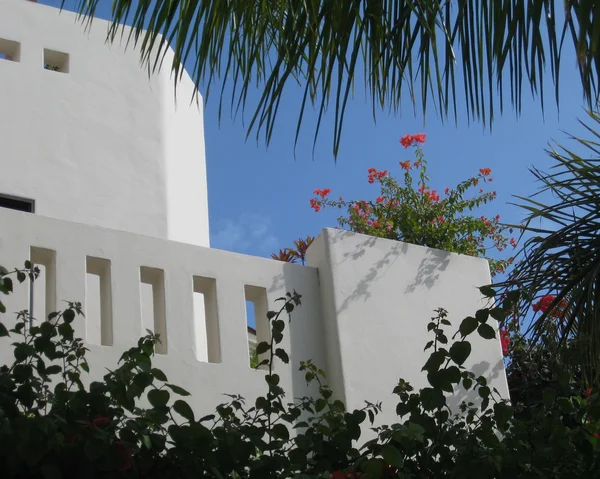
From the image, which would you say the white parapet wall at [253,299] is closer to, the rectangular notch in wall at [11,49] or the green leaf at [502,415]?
the green leaf at [502,415]

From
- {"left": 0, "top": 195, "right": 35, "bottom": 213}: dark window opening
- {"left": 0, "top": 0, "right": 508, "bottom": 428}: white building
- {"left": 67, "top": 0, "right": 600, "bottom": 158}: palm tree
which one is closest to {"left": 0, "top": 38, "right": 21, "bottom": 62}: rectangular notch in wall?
{"left": 0, "top": 0, "right": 508, "bottom": 428}: white building

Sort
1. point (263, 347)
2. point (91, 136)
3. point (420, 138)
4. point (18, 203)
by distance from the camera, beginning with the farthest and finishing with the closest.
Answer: point (420, 138) → point (91, 136) → point (18, 203) → point (263, 347)

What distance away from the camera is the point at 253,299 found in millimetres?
4523

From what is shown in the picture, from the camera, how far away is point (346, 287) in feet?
15.2

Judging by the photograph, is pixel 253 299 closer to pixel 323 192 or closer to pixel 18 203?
pixel 18 203

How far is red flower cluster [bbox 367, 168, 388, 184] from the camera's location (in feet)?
26.2

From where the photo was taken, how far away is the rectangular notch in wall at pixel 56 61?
7.07m

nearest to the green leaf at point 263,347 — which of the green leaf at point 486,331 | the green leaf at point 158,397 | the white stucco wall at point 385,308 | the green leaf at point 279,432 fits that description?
the green leaf at point 279,432

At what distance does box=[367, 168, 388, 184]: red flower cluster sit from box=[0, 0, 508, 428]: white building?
177 cm

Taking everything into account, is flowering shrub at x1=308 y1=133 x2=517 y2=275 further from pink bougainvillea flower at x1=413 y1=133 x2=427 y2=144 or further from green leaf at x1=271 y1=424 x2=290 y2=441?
green leaf at x1=271 y1=424 x2=290 y2=441

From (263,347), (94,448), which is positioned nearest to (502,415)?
(263,347)

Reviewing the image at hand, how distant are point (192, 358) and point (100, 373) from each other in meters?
0.44

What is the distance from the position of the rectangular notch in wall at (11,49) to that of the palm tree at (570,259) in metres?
4.17

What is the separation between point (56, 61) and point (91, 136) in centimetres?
73
